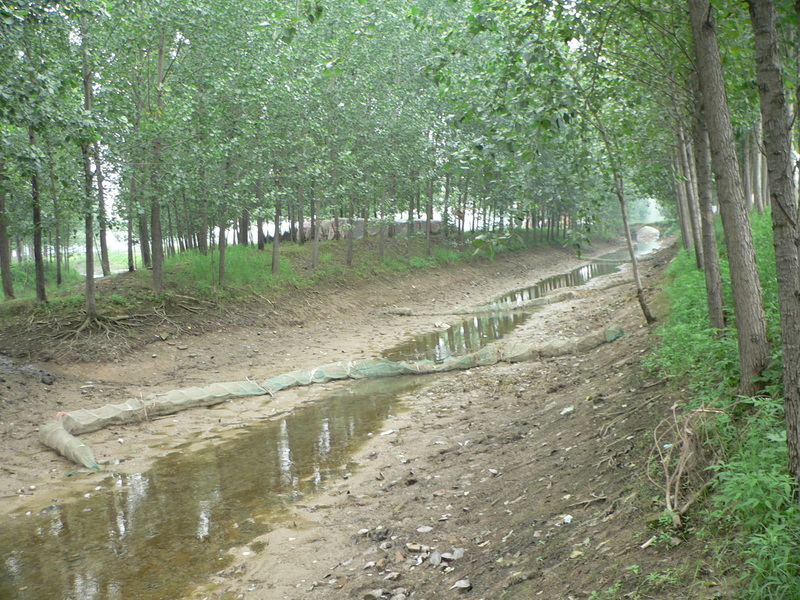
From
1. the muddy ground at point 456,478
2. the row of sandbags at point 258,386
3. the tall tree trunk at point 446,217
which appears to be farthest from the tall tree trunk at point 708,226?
the tall tree trunk at point 446,217

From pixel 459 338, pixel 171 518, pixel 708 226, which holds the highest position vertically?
pixel 708 226

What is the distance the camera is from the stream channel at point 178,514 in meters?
6.18

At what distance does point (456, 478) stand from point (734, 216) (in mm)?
4350

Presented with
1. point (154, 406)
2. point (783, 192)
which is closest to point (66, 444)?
point (154, 406)

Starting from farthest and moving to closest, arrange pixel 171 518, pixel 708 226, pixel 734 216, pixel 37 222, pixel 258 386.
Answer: pixel 37 222, pixel 258 386, pixel 708 226, pixel 171 518, pixel 734 216

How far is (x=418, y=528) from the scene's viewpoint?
21.0ft

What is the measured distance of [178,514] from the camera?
764cm

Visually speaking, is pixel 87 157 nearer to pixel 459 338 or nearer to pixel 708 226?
pixel 459 338

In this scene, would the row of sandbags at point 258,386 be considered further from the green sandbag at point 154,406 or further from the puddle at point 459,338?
the puddle at point 459,338

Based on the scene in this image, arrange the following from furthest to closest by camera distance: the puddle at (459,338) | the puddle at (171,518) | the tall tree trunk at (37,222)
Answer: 1. the puddle at (459,338)
2. the tall tree trunk at (37,222)
3. the puddle at (171,518)

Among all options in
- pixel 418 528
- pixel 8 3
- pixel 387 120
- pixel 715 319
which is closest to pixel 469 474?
pixel 418 528

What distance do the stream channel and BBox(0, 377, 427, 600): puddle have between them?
0.5 inches

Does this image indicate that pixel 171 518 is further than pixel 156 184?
No

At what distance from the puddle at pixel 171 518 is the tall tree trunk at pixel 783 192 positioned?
5.33 m
